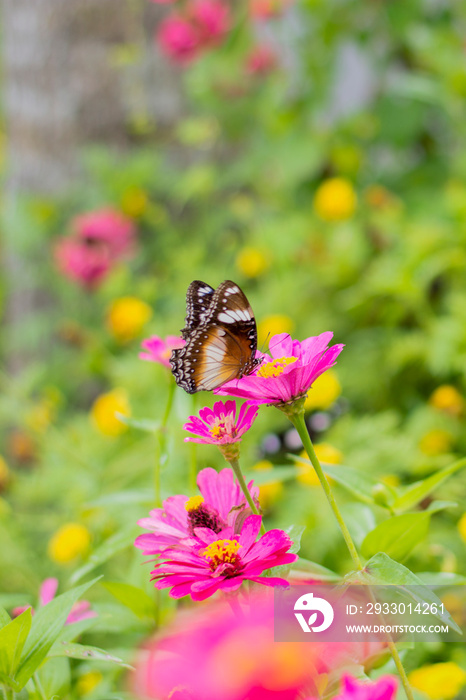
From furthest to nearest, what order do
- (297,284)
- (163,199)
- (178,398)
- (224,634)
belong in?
(163,199) → (297,284) → (178,398) → (224,634)

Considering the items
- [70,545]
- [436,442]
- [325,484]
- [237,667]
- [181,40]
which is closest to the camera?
[237,667]

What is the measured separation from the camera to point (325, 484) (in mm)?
256

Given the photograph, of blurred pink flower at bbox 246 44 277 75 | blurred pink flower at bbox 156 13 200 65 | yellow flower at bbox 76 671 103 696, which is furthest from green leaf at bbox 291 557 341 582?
blurred pink flower at bbox 246 44 277 75

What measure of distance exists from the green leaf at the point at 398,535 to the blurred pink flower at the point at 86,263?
910mm

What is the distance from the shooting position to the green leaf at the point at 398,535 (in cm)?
31

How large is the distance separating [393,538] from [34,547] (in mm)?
722

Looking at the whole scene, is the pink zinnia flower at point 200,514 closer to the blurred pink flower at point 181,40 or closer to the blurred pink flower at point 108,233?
the blurred pink flower at point 108,233

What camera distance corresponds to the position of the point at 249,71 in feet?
4.69

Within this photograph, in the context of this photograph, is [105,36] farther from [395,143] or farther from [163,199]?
[395,143]

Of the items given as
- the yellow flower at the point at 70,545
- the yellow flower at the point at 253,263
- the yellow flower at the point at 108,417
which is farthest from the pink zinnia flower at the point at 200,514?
the yellow flower at the point at 253,263

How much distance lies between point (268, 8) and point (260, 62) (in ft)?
0.47

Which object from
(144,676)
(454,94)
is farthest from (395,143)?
(144,676)

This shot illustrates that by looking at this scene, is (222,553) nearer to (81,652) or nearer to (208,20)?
(81,652)
